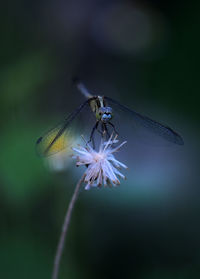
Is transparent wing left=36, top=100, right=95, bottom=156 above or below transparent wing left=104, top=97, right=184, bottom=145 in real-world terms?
below

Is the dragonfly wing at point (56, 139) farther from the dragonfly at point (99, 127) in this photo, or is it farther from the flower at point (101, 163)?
the flower at point (101, 163)

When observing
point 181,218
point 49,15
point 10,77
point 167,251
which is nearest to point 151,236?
point 167,251

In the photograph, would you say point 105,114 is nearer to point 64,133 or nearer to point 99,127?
point 99,127

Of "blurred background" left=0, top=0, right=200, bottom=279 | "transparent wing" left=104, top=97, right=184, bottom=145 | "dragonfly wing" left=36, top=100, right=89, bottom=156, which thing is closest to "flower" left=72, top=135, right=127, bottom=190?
"dragonfly wing" left=36, top=100, right=89, bottom=156

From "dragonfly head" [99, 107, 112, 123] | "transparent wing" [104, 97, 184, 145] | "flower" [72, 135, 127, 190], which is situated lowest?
"flower" [72, 135, 127, 190]

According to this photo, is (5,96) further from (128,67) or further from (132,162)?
(128,67)

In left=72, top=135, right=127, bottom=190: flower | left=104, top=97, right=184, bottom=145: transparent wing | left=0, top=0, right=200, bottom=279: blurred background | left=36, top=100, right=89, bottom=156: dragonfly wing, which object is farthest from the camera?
left=0, top=0, right=200, bottom=279: blurred background

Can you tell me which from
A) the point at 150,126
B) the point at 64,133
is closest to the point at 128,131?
the point at 150,126

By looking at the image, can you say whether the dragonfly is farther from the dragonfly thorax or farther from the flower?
the flower
